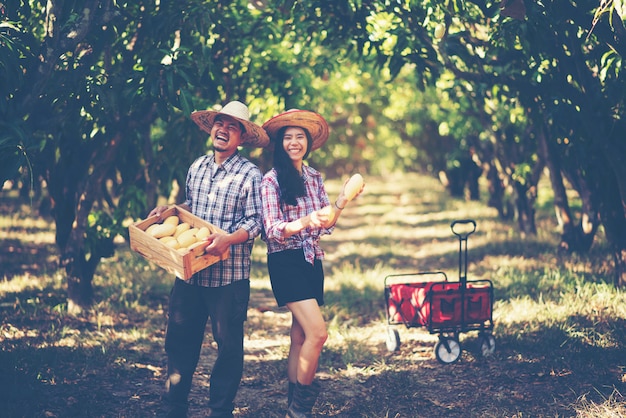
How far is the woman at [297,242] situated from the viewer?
15.4 feet

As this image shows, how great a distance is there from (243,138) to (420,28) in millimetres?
3031

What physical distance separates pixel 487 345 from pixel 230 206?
3.03 metres

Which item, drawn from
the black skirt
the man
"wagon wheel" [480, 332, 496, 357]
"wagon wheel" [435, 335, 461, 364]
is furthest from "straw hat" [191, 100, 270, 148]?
"wagon wheel" [480, 332, 496, 357]

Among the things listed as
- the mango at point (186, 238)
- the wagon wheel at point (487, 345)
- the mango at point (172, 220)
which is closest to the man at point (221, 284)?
the mango at point (172, 220)

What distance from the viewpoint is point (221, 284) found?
4.70m

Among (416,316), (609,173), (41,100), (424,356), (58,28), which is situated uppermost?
(58,28)

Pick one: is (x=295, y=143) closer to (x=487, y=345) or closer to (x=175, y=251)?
(x=175, y=251)

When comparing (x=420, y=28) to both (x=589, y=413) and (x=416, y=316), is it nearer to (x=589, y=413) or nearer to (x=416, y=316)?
(x=416, y=316)

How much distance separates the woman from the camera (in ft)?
15.4

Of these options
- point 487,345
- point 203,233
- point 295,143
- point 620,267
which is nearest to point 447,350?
point 487,345

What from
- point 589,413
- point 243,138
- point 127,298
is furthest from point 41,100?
point 589,413

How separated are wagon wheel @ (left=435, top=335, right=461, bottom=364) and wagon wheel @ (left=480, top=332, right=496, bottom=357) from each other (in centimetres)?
23

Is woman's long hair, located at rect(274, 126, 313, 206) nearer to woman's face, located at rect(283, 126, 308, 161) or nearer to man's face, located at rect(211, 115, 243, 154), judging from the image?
woman's face, located at rect(283, 126, 308, 161)

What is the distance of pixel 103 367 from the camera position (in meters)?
6.03
